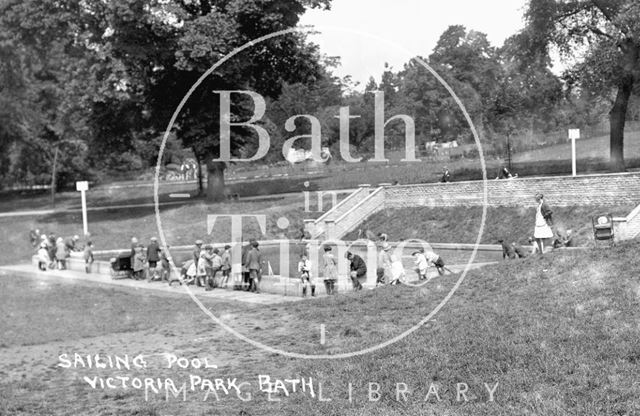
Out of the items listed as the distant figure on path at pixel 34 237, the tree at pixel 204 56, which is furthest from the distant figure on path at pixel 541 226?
the distant figure on path at pixel 34 237

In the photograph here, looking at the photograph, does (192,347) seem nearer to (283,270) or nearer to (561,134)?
(283,270)

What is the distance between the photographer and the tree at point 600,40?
33.3m

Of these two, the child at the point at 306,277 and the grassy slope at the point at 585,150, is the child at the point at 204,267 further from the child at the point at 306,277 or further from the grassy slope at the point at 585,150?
the grassy slope at the point at 585,150

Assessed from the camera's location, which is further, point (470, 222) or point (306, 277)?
point (470, 222)

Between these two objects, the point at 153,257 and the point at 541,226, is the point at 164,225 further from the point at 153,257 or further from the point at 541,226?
the point at 541,226

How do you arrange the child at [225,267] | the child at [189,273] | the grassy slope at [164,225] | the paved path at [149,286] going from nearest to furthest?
the paved path at [149,286]
the child at [225,267]
the child at [189,273]
the grassy slope at [164,225]

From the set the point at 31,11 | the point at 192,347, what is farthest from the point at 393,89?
the point at 192,347

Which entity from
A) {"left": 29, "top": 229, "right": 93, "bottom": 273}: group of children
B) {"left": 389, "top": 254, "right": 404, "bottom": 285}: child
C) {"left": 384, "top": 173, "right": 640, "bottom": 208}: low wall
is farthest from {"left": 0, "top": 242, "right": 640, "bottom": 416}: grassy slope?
{"left": 29, "top": 229, "right": 93, "bottom": 273}: group of children

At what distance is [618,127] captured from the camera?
119 ft

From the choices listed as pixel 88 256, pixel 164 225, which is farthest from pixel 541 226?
pixel 164 225

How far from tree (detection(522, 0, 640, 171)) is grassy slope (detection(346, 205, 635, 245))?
9.20 meters

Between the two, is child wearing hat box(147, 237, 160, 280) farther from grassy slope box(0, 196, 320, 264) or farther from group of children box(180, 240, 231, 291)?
grassy slope box(0, 196, 320, 264)

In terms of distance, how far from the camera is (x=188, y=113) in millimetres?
40969

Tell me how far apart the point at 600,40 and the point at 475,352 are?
29067mm
